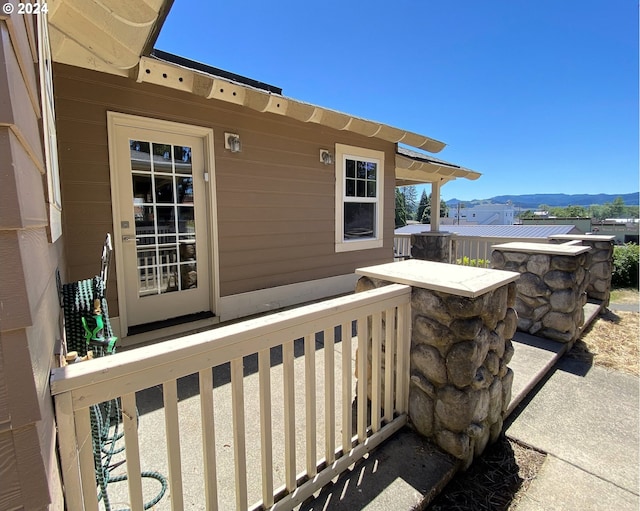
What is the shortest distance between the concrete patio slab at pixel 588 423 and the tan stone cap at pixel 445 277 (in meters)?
1.07

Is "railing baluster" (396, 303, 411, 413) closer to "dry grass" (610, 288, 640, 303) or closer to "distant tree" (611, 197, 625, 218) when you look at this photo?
"dry grass" (610, 288, 640, 303)

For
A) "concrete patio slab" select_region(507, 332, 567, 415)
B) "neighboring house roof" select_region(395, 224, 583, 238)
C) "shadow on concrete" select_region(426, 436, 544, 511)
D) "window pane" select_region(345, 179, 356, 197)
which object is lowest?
"shadow on concrete" select_region(426, 436, 544, 511)

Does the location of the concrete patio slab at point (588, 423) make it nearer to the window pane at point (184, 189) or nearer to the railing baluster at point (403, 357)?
the railing baluster at point (403, 357)

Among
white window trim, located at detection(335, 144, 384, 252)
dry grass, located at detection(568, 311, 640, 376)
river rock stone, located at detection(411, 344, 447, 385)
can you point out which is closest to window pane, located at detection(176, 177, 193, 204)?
white window trim, located at detection(335, 144, 384, 252)

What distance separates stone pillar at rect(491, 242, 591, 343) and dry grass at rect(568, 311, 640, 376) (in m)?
0.18

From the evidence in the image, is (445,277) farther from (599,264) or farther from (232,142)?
(599,264)

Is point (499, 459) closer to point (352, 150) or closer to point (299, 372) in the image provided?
point (299, 372)

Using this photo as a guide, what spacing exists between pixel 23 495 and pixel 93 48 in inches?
100

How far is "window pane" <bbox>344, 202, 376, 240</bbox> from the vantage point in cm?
514

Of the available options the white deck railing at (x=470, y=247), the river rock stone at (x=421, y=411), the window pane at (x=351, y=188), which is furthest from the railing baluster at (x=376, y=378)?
the white deck railing at (x=470, y=247)

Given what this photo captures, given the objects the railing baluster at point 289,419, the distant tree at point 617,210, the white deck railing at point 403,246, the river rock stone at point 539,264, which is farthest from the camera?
the distant tree at point 617,210

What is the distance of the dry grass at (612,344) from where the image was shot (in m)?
3.06

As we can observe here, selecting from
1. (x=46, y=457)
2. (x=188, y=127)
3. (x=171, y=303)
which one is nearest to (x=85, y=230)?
(x=171, y=303)

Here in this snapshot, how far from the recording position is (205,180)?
3.45 metres
